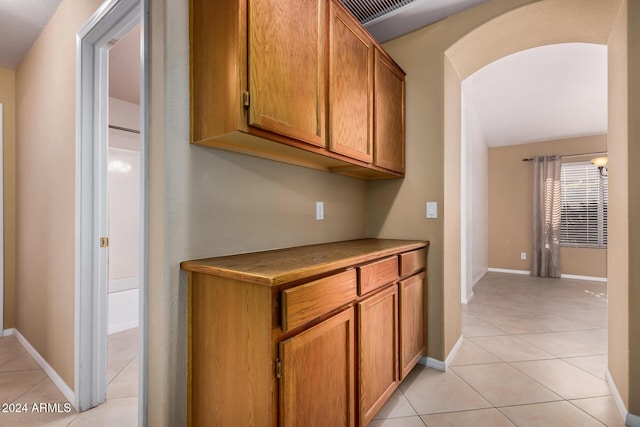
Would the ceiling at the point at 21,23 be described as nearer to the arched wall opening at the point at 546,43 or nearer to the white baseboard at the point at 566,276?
the arched wall opening at the point at 546,43

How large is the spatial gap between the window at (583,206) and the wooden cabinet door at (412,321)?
16.0ft

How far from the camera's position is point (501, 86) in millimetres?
3680

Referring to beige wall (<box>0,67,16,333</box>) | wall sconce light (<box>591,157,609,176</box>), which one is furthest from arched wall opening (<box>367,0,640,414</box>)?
wall sconce light (<box>591,157,609,176</box>)

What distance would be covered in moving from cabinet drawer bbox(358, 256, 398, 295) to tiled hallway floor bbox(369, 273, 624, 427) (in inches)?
29.2

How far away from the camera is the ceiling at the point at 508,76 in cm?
212

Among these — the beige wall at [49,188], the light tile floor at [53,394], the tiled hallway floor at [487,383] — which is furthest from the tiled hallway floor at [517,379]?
the beige wall at [49,188]

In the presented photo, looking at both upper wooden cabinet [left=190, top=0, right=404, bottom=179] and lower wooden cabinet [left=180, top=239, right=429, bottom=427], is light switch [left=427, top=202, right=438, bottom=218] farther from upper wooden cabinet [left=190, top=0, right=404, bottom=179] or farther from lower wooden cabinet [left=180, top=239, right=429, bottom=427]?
lower wooden cabinet [left=180, top=239, right=429, bottom=427]

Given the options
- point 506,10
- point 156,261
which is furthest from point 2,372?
point 506,10

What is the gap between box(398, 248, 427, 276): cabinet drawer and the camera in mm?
1885

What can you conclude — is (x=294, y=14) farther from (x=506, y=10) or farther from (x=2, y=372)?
(x=2, y=372)

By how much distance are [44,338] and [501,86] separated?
4.98m

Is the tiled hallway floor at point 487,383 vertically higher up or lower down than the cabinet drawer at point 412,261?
lower down

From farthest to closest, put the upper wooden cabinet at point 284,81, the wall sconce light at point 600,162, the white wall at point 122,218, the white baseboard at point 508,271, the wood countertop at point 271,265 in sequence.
Answer: the white baseboard at point 508,271 < the wall sconce light at point 600,162 < the white wall at point 122,218 < the upper wooden cabinet at point 284,81 < the wood countertop at point 271,265

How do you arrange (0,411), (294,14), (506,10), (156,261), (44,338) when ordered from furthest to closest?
(44,338), (506,10), (0,411), (294,14), (156,261)
